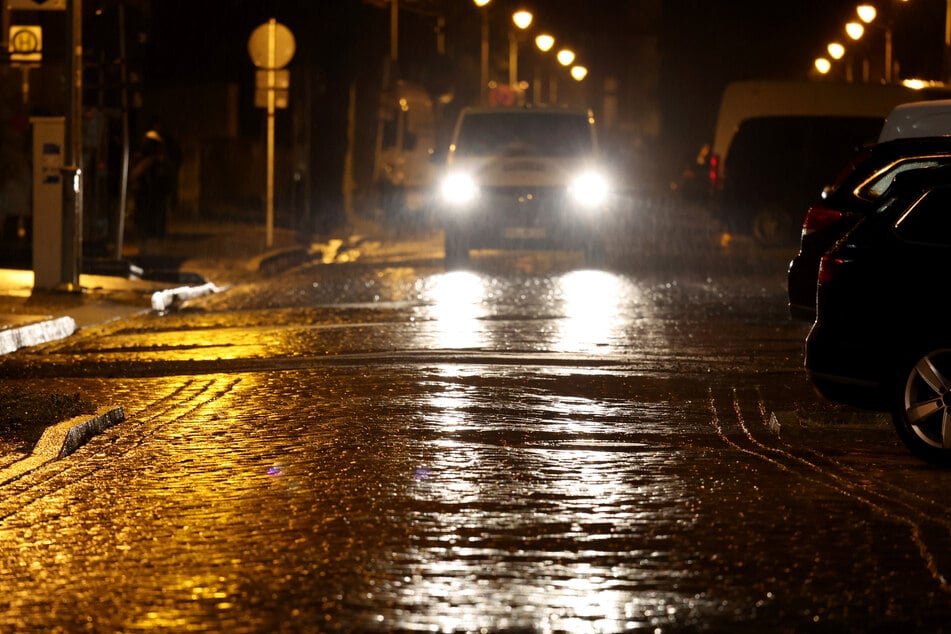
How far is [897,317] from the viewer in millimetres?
9234

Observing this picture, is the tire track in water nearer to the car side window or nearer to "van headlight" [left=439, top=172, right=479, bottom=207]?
the car side window

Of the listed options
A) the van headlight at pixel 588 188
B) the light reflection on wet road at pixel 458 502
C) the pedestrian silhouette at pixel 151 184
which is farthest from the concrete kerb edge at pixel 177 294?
the pedestrian silhouette at pixel 151 184

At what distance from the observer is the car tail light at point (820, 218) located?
1362 centimetres

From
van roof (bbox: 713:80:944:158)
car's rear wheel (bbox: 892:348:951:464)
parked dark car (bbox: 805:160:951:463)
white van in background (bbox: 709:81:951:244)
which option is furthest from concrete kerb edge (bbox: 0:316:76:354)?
van roof (bbox: 713:80:944:158)

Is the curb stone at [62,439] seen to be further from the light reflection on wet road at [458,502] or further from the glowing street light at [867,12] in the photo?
the glowing street light at [867,12]

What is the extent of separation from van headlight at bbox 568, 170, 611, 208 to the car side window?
16.0m

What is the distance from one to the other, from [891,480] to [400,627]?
3593 mm

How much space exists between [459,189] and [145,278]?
5361 mm

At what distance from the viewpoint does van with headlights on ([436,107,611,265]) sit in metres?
25.4

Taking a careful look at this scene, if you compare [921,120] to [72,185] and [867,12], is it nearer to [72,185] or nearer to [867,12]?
[72,185]

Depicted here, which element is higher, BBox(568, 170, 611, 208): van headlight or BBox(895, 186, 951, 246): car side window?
BBox(568, 170, 611, 208): van headlight

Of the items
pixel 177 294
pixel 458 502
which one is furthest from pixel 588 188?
pixel 458 502

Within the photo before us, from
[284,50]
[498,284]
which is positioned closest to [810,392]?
[498,284]

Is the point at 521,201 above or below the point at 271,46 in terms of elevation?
below
